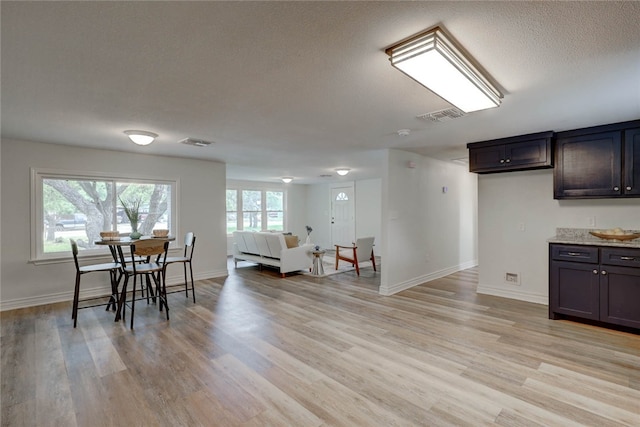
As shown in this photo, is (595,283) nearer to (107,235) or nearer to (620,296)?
(620,296)

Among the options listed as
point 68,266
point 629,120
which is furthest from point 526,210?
point 68,266

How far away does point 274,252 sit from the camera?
618cm

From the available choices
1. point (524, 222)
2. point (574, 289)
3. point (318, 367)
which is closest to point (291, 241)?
point (318, 367)

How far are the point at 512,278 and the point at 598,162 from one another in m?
1.85

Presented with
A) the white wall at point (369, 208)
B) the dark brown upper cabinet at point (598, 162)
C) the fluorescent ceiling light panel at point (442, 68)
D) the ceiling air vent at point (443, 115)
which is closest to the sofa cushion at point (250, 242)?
the white wall at point (369, 208)

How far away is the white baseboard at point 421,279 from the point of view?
475 cm

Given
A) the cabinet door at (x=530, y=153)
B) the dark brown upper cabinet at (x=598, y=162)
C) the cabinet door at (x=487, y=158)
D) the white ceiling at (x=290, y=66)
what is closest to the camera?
the white ceiling at (x=290, y=66)

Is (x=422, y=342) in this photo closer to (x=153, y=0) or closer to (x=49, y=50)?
(x=153, y=0)

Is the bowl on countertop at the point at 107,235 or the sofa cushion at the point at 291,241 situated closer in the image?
the bowl on countertop at the point at 107,235

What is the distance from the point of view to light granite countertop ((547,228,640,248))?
126 inches

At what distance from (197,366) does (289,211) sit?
8.09m

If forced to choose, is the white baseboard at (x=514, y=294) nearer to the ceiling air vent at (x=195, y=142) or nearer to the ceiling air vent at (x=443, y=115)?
the ceiling air vent at (x=443, y=115)

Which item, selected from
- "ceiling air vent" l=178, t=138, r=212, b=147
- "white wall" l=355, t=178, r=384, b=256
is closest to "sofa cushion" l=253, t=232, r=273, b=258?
"ceiling air vent" l=178, t=138, r=212, b=147

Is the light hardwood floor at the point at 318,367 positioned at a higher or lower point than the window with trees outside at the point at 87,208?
lower
